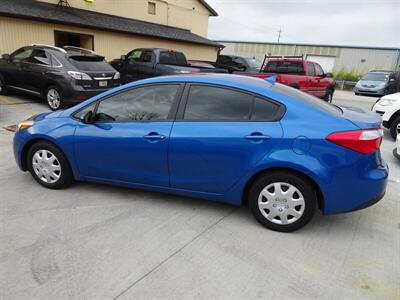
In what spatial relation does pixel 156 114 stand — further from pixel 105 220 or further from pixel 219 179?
pixel 105 220

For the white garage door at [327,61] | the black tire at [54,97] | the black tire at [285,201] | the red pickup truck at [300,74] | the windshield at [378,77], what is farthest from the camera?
the white garage door at [327,61]

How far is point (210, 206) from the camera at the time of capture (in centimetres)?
398

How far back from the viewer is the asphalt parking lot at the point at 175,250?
2633 mm

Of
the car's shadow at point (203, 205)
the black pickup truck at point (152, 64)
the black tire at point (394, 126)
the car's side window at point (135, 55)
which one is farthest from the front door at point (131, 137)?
the car's side window at point (135, 55)

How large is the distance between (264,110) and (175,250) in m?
1.58

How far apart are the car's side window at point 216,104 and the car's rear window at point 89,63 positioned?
6290 millimetres

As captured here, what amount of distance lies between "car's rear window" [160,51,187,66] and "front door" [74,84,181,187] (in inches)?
336

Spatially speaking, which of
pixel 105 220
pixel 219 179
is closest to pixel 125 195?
pixel 105 220

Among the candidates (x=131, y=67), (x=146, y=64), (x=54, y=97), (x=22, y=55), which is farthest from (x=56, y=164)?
(x=131, y=67)

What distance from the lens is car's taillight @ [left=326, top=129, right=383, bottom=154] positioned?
3.12 meters

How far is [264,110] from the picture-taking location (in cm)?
338

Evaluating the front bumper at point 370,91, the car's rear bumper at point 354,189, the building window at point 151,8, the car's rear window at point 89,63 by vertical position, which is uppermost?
the building window at point 151,8

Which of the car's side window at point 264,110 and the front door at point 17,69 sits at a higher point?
the car's side window at point 264,110

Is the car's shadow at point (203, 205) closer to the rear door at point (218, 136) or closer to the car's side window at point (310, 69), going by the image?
the rear door at point (218, 136)
